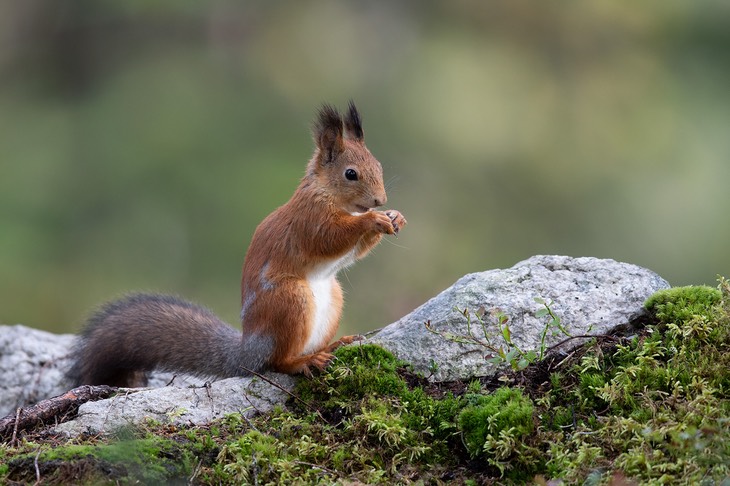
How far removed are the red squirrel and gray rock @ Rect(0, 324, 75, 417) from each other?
421 millimetres

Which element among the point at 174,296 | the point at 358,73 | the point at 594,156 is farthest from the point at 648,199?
the point at 174,296

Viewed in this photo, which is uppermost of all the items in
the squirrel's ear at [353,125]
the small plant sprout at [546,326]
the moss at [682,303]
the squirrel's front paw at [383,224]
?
the squirrel's ear at [353,125]

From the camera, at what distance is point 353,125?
11.7 ft

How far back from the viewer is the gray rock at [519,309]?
267 centimetres

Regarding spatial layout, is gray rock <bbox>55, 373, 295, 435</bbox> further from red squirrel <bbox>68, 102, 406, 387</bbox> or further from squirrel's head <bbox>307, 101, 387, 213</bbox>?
→ squirrel's head <bbox>307, 101, 387, 213</bbox>

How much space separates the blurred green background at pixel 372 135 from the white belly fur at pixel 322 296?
2.88 metres

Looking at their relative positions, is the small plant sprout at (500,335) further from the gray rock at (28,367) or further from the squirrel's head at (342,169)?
the gray rock at (28,367)

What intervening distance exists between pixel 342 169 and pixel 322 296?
0.51m

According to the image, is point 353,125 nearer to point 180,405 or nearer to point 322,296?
point 322,296

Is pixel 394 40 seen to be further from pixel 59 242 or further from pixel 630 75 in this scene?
pixel 59 242

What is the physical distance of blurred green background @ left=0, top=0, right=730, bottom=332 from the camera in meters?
6.90

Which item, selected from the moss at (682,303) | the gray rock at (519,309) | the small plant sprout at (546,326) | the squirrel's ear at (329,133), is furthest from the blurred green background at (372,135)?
the moss at (682,303)

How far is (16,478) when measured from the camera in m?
2.18

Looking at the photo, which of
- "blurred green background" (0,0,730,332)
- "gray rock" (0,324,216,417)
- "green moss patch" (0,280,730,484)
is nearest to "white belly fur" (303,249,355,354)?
"green moss patch" (0,280,730,484)
